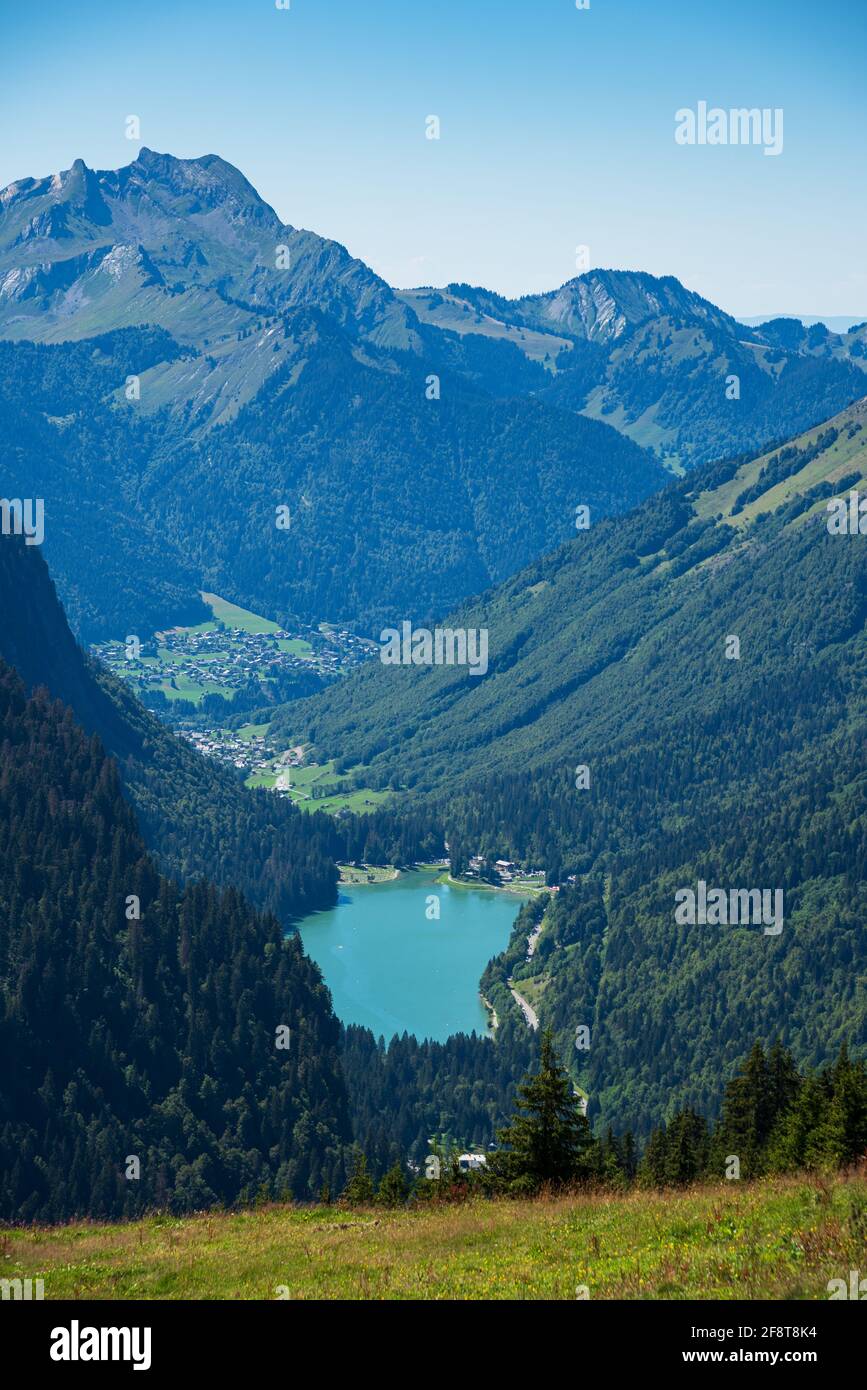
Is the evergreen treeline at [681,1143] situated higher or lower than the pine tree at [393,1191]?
higher

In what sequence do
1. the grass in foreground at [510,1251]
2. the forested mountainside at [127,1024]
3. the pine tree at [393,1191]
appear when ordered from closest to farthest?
the grass in foreground at [510,1251] < the pine tree at [393,1191] < the forested mountainside at [127,1024]

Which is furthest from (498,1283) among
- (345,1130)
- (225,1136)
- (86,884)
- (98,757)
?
(98,757)

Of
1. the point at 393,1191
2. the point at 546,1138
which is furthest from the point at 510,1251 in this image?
the point at 393,1191

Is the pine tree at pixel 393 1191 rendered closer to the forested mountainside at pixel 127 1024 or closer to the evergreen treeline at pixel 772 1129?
the evergreen treeline at pixel 772 1129

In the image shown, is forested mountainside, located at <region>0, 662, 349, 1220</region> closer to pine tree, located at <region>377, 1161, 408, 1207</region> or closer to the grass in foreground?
pine tree, located at <region>377, 1161, 408, 1207</region>

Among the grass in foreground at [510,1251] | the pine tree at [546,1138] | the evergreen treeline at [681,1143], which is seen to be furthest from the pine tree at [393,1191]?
the grass in foreground at [510,1251]
